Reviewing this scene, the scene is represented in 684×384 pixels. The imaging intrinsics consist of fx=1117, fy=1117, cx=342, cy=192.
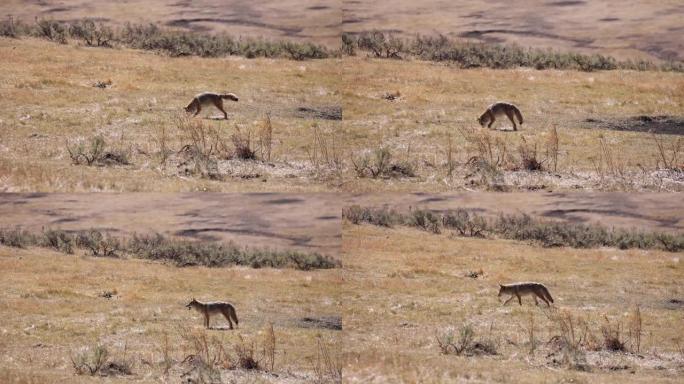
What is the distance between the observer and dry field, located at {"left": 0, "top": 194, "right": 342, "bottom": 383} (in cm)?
1255

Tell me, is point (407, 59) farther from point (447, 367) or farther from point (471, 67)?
Answer: point (447, 367)

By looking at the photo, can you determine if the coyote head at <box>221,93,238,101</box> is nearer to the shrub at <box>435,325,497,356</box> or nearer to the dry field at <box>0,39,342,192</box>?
the dry field at <box>0,39,342,192</box>

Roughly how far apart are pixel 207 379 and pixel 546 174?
15.0 feet

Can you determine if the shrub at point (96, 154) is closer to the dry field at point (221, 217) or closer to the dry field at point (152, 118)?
the dry field at point (152, 118)

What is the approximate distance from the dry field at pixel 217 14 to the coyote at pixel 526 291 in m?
3.65

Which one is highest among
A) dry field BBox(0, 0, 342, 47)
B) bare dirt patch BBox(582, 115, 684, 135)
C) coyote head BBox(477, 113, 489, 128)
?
dry field BBox(0, 0, 342, 47)

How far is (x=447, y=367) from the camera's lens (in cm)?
1262

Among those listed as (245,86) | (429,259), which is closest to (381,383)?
(429,259)

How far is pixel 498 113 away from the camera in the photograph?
1350cm

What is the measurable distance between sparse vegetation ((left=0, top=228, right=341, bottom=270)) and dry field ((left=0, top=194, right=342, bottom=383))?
0.26 ft

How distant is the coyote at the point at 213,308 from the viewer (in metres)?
12.8

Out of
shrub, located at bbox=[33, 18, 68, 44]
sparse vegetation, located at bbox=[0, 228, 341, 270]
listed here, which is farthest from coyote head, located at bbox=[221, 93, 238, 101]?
shrub, located at bbox=[33, 18, 68, 44]

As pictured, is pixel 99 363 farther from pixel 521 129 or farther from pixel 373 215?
pixel 521 129

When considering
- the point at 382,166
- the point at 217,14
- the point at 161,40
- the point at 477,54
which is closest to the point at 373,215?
the point at 382,166
